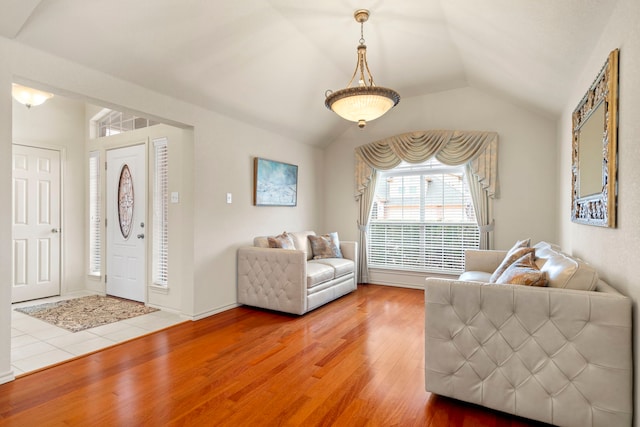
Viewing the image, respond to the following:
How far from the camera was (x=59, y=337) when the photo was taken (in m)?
3.09

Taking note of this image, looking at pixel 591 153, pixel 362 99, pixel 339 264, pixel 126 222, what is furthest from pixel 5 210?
pixel 591 153

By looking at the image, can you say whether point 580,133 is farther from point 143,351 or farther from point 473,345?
point 143,351

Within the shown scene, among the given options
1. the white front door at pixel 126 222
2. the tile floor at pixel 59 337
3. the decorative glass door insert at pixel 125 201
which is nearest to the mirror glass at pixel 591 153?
the tile floor at pixel 59 337

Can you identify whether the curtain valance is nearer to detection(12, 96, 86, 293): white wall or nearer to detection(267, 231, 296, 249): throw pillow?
detection(267, 231, 296, 249): throw pillow

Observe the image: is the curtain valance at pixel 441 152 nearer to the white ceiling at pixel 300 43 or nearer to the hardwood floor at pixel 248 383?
the white ceiling at pixel 300 43

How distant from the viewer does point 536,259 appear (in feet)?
8.84

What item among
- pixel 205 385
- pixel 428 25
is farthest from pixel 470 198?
pixel 205 385

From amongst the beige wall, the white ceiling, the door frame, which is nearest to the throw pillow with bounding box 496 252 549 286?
the white ceiling

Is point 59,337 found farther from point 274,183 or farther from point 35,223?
point 274,183

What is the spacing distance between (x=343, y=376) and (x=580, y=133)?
2.62 metres

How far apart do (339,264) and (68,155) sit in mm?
4176

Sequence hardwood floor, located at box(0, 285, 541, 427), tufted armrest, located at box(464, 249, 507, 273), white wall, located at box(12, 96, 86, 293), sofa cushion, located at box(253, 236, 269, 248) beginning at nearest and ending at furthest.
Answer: hardwood floor, located at box(0, 285, 541, 427) → tufted armrest, located at box(464, 249, 507, 273) → sofa cushion, located at box(253, 236, 269, 248) → white wall, located at box(12, 96, 86, 293)

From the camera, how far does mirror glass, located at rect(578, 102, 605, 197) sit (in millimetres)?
2111

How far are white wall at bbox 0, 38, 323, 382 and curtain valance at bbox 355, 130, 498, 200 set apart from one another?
106 cm
